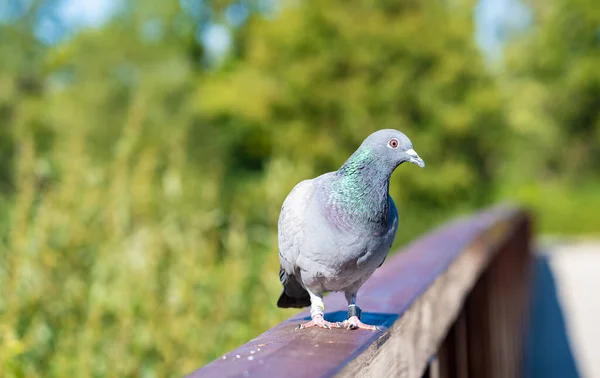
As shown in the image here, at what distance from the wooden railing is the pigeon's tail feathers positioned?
38mm

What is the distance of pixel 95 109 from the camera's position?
45.4 ft

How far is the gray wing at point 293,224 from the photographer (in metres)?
1.40

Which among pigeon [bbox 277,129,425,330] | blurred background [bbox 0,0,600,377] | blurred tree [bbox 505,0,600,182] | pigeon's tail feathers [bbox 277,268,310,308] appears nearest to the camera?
pigeon [bbox 277,129,425,330]

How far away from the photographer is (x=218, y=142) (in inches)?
536

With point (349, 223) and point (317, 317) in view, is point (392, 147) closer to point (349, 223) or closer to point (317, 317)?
point (349, 223)

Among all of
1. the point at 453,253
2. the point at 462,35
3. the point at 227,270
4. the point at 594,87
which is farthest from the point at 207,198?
the point at 594,87

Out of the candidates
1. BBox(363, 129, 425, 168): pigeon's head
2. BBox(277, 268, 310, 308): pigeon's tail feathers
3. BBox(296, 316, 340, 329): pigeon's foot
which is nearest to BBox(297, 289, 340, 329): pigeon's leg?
BBox(296, 316, 340, 329): pigeon's foot

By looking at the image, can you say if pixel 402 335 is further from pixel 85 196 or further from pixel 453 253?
pixel 85 196

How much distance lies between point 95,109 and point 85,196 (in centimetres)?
1051

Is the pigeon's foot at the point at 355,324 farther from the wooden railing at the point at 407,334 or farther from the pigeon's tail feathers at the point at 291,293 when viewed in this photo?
the pigeon's tail feathers at the point at 291,293

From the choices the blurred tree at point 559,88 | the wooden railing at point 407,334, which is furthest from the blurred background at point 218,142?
the wooden railing at point 407,334

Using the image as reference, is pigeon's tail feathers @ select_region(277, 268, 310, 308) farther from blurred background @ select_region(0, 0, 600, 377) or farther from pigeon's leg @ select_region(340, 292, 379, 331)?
blurred background @ select_region(0, 0, 600, 377)

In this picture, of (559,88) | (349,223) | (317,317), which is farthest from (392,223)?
(559,88)

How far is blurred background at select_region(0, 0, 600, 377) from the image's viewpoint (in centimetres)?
325
